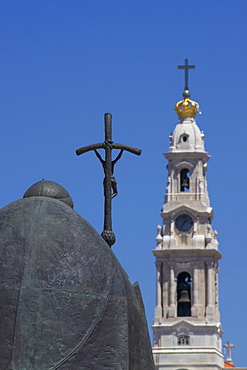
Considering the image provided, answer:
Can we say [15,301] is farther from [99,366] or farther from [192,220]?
[192,220]

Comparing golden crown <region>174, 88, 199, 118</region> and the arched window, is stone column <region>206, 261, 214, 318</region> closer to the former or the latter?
the arched window

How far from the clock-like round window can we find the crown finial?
763 centimetres

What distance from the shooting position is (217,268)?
101 metres

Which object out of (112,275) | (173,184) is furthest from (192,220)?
(112,275)

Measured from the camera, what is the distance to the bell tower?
97.4 m

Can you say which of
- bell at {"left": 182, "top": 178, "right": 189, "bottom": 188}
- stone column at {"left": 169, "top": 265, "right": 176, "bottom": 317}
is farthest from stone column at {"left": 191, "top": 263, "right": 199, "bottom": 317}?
bell at {"left": 182, "top": 178, "right": 189, "bottom": 188}

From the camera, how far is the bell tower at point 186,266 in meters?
97.4

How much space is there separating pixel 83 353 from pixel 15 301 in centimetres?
66

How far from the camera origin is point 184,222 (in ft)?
329

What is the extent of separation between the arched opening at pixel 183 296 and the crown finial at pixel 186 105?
1207cm

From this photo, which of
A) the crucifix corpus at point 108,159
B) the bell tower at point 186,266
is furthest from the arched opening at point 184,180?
the crucifix corpus at point 108,159

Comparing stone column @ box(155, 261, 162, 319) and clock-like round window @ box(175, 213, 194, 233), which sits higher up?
clock-like round window @ box(175, 213, 194, 233)

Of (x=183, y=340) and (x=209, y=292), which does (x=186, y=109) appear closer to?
(x=209, y=292)

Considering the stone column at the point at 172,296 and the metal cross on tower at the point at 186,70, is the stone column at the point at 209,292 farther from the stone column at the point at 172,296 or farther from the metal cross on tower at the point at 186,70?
the metal cross on tower at the point at 186,70
